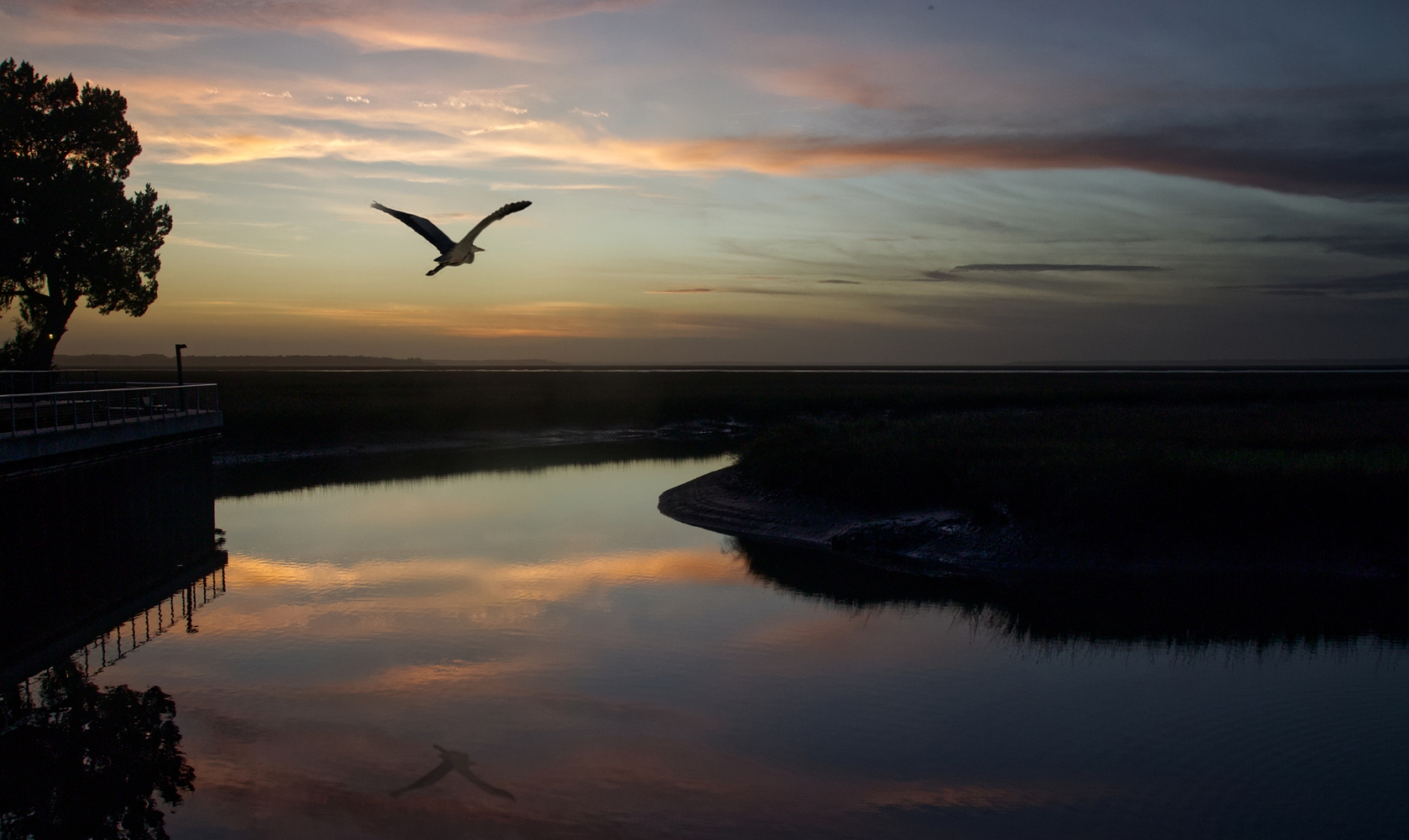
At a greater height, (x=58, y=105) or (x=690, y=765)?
(x=58, y=105)

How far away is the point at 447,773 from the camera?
535 inches

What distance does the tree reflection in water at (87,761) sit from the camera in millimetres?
12234

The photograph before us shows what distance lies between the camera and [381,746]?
14.5 meters

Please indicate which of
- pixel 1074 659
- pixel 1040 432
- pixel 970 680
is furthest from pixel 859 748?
pixel 1040 432

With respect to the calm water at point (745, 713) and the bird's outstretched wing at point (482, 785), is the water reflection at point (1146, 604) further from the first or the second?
the bird's outstretched wing at point (482, 785)

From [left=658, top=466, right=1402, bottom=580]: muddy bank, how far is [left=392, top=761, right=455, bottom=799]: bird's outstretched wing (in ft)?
55.8

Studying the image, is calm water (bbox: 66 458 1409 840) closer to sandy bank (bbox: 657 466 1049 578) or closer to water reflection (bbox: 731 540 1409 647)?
water reflection (bbox: 731 540 1409 647)

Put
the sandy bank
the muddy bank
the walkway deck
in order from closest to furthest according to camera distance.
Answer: the walkway deck → the muddy bank → the sandy bank

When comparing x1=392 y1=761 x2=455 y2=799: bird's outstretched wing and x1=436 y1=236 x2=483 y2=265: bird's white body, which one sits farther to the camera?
x1=436 y1=236 x2=483 y2=265: bird's white body

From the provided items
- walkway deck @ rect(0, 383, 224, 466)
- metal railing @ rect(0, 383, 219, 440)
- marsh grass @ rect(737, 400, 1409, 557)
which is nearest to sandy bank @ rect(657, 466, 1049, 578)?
marsh grass @ rect(737, 400, 1409, 557)

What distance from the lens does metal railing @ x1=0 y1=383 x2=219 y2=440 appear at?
73.0 feet

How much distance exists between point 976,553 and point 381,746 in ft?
63.2

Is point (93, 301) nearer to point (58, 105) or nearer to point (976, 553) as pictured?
point (58, 105)

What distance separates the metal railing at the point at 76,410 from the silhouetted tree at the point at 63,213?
9197 mm
